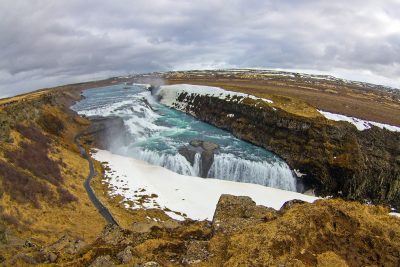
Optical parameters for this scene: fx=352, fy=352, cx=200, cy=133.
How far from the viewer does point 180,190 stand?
4066 centimetres

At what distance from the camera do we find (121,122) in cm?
6419

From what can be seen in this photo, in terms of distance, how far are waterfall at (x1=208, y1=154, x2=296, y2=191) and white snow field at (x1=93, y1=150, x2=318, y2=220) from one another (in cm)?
134

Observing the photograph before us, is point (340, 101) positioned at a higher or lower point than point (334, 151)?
higher

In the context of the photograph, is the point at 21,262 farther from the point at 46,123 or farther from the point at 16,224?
the point at 46,123

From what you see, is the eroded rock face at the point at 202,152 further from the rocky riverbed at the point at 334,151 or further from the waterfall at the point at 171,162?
the rocky riverbed at the point at 334,151

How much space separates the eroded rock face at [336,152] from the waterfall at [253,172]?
10.6 ft

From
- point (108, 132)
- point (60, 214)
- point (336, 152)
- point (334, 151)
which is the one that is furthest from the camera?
point (108, 132)

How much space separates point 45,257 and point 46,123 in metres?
46.8

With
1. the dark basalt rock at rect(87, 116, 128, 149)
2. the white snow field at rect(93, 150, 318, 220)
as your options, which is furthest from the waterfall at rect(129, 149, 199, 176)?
the dark basalt rock at rect(87, 116, 128, 149)

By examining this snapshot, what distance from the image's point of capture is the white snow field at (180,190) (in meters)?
36.5

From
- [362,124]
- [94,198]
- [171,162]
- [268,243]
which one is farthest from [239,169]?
[268,243]

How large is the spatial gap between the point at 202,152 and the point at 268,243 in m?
37.7

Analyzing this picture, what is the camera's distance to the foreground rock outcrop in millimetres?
11008

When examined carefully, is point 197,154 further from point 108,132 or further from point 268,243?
point 268,243
